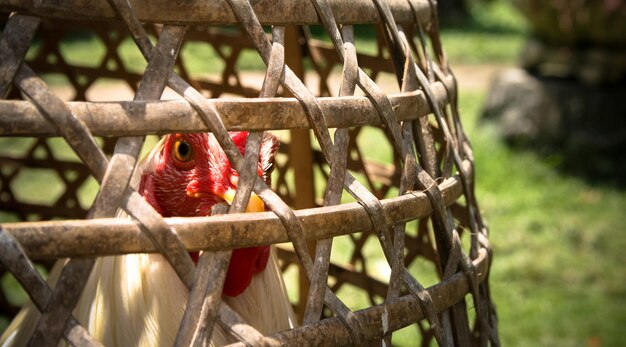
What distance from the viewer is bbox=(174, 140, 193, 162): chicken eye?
1.26m

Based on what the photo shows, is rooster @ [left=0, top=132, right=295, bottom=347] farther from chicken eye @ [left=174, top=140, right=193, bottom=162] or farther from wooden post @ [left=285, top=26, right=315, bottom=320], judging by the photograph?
wooden post @ [left=285, top=26, right=315, bottom=320]

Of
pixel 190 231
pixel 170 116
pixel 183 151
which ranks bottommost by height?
pixel 190 231

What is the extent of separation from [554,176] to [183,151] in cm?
322

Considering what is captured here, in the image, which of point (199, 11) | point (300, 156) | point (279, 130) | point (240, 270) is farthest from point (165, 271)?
point (300, 156)

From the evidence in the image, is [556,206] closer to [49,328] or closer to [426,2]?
[426,2]

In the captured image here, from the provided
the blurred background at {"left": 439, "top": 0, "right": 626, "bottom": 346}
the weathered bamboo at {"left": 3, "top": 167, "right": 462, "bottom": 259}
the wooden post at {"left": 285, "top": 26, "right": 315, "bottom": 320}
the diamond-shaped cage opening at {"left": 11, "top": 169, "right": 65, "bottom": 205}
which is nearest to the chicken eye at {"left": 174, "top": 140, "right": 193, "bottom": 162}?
the weathered bamboo at {"left": 3, "top": 167, "right": 462, "bottom": 259}

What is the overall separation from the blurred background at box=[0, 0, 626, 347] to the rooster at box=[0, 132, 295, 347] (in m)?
1.60

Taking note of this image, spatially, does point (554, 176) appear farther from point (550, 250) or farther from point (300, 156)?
point (300, 156)

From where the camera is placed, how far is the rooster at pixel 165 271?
1201mm

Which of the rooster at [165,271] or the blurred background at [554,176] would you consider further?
the blurred background at [554,176]

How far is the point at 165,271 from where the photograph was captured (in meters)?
1.21

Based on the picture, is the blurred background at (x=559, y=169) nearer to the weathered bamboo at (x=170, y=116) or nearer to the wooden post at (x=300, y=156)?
the wooden post at (x=300, y=156)

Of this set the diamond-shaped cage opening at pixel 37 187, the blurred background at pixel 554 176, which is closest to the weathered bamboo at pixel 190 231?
the blurred background at pixel 554 176

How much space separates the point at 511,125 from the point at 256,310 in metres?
3.40
